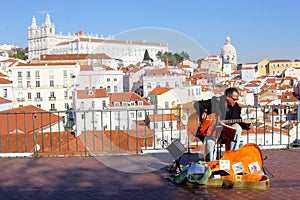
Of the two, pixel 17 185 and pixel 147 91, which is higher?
pixel 147 91

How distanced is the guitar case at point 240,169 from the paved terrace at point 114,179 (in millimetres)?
93

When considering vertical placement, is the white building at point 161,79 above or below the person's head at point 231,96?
above

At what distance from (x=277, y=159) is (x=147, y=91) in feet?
8.20

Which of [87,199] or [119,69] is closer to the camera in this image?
[87,199]

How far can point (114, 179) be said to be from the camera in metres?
4.94

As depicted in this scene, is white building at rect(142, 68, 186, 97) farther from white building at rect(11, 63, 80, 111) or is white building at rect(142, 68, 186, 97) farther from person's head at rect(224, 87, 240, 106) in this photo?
white building at rect(11, 63, 80, 111)

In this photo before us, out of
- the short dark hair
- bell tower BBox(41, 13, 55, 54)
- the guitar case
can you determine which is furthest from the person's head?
bell tower BBox(41, 13, 55, 54)

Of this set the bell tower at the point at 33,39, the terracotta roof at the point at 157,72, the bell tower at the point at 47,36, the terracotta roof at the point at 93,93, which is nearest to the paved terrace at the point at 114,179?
the terracotta roof at the point at 93,93

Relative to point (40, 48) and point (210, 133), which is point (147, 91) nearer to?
point (210, 133)

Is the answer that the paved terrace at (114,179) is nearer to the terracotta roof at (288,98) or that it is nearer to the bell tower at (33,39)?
the terracotta roof at (288,98)

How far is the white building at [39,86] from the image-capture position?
43.5 metres

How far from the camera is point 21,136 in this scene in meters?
11.4

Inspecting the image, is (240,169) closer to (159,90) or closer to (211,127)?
(211,127)

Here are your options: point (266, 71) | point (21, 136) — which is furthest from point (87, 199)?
point (266, 71)
